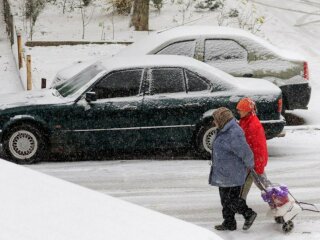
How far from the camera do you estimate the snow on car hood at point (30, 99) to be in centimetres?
1130

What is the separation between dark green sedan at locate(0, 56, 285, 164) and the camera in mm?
11234

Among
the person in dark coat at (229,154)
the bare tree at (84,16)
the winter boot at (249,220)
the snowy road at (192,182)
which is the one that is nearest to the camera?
the person in dark coat at (229,154)

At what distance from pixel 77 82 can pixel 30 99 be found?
0.83 meters

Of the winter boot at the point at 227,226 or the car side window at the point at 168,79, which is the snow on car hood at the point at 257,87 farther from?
the winter boot at the point at 227,226

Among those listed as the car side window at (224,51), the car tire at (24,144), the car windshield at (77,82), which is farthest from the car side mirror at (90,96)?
the car side window at (224,51)

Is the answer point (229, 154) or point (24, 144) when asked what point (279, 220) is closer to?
point (229, 154)

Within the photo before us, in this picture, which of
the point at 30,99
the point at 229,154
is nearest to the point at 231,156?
the point at 229,154

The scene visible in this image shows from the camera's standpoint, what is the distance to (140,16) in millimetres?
22344

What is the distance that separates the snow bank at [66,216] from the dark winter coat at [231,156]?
320cm

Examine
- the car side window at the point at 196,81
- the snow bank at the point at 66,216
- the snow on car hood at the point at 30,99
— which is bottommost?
the snow on car hood at the point at 30,99

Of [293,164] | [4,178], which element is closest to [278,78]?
[293,164]

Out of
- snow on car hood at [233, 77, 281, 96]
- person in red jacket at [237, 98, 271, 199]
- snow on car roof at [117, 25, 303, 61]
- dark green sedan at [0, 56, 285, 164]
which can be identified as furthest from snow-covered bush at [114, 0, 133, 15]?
person in red jacket at [237, 98, 271, 199]

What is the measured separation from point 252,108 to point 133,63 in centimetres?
349

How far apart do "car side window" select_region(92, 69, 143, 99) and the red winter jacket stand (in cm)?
325
